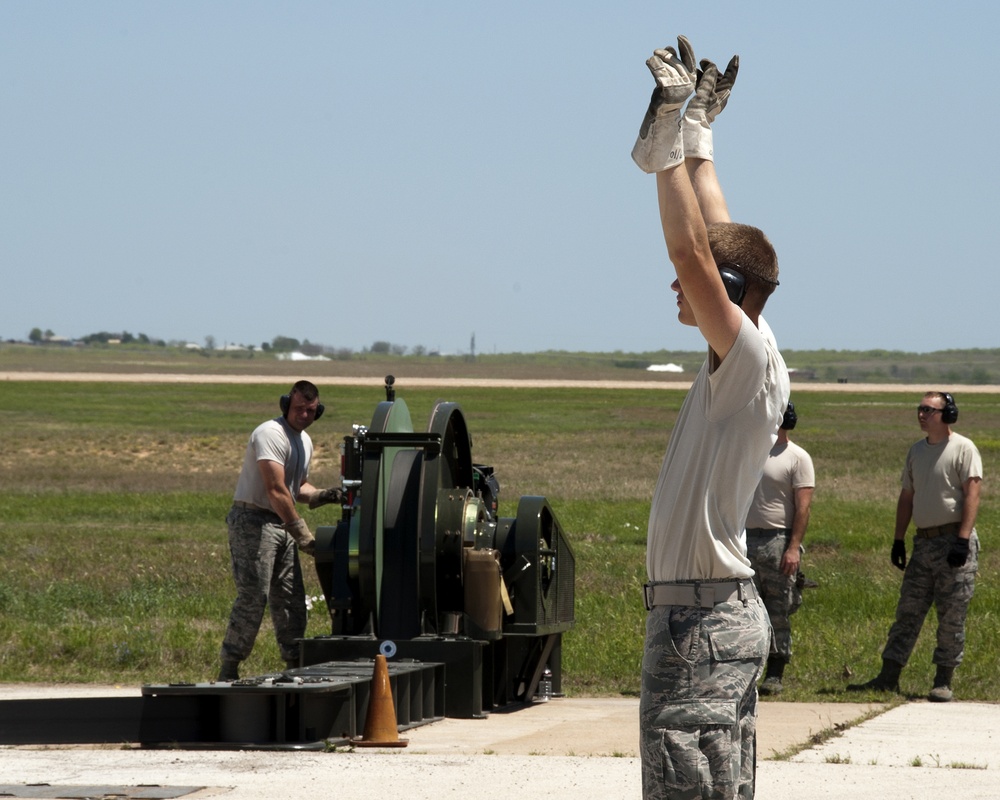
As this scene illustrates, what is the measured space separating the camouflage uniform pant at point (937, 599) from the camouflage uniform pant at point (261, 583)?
3.72m

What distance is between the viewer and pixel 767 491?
9.91 metres

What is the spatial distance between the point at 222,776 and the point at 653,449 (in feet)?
102

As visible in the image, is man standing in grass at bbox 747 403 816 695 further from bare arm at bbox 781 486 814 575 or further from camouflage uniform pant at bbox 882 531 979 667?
camouflage uniform pant at bbox 882 531 979 667

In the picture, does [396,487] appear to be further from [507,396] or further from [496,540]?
[507,396]

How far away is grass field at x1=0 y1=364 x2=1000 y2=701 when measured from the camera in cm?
1071

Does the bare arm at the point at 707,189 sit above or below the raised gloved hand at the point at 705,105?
below

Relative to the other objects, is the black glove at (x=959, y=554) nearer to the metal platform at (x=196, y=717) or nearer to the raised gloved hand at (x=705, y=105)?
the metal platform at (x=196, y=717)

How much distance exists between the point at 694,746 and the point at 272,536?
6182 mm

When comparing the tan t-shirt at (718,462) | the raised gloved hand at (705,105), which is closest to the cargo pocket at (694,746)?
the tan t-shirt at (718,462)

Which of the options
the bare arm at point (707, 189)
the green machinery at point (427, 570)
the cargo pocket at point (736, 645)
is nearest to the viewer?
the cargo pocket at point (736, 645)

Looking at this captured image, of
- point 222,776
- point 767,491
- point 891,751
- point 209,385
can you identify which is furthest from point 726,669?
point 209,385

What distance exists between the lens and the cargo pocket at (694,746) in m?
3.54

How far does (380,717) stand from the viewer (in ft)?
23.6

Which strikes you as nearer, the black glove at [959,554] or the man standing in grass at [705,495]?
the man standing in grass at [705,495]
